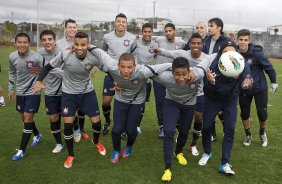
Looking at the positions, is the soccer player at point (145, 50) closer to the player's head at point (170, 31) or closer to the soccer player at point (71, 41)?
the player's head at point (170, 31)

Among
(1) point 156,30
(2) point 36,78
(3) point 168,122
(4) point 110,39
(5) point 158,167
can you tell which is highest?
(1) point 156,30

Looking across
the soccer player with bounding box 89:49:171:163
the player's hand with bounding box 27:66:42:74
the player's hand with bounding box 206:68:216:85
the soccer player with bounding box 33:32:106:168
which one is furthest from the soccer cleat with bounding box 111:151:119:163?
the player's hand with bounding box 206:68:216:85

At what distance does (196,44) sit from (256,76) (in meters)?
1.45

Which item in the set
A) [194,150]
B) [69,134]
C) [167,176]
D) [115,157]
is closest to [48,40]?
[69,134]

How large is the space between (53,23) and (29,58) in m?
29.3

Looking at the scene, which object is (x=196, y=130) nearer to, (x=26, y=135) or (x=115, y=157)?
(x=115, y=157)

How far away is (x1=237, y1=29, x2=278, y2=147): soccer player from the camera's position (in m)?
6.24

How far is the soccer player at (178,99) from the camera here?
495cm

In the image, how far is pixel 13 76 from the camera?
612cm

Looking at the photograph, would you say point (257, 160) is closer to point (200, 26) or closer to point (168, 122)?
point (168, 122)

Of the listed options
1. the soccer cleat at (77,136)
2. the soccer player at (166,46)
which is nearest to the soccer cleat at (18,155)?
the soccer cleat at (77,136)

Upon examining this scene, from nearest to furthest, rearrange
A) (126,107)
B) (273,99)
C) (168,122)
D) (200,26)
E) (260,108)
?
(168,122) < (126,107) < (260,108) < (200,26) < (273,99)

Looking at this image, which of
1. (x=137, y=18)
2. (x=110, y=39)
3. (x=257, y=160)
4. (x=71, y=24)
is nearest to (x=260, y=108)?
(x=257, y=160)

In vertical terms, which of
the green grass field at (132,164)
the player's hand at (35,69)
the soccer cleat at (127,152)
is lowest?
the green grass field at (132,164)
